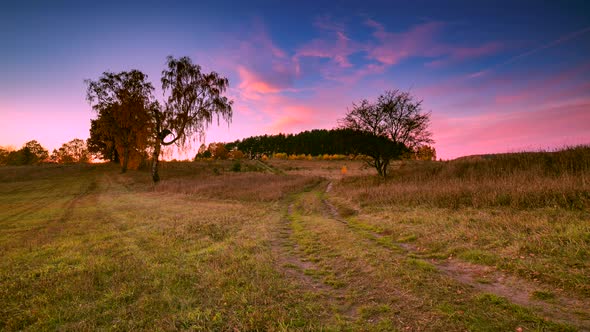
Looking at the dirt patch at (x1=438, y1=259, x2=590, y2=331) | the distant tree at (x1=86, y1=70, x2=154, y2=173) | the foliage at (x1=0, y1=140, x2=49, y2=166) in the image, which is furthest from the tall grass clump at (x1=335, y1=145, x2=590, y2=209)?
the foliage at (x1=0, y1=140, x2=49, y2=166)

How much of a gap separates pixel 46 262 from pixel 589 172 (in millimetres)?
19414

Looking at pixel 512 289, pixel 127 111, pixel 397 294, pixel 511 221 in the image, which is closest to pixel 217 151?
pixel 127 111

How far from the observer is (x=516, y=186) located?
34.5 ft

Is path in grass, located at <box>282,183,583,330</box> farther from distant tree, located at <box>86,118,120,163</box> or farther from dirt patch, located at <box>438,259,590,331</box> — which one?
distant tree, located at <box>86,118,120,163</box>

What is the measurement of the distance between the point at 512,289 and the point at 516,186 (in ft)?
26.9

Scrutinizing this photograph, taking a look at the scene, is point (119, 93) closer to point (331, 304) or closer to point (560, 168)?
point (331, 304)

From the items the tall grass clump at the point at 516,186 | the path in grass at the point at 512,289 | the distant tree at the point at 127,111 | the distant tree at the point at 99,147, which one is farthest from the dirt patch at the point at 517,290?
the distant tree at the point at 99,147

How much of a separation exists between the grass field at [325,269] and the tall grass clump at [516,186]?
0.08m

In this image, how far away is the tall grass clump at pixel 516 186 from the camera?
891 cm

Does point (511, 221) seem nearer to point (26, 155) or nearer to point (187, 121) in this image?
point (187, 121)

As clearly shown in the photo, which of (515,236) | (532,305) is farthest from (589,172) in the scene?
(532,305)

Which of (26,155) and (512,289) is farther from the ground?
(26,155)

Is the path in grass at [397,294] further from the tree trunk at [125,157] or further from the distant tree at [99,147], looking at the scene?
the distant tree at [99,147]

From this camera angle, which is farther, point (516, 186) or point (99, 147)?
point (99, 147)
